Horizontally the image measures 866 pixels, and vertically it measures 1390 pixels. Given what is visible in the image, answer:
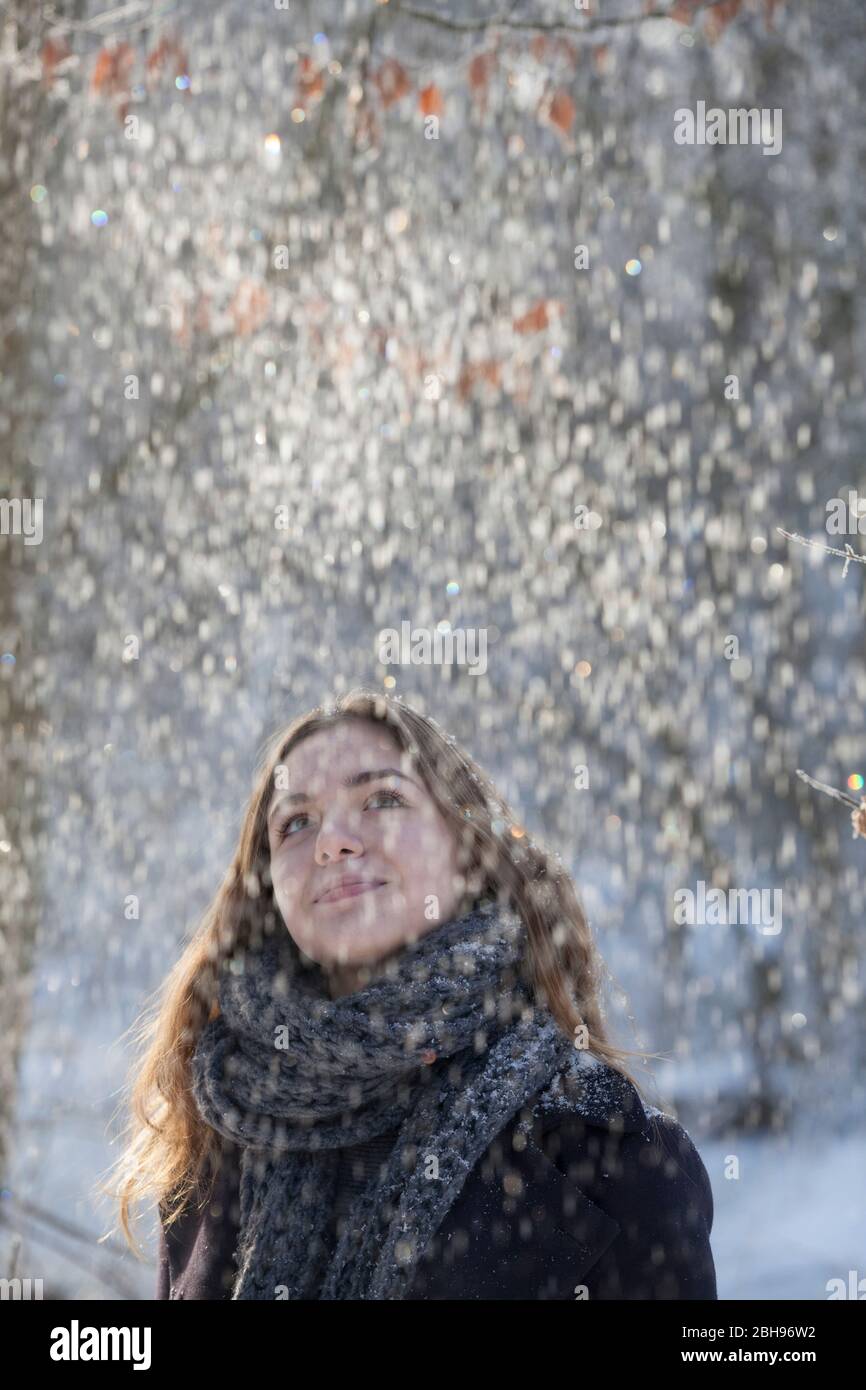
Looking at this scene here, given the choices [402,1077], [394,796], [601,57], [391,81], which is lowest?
[402,1077]

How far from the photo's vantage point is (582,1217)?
4.47ft

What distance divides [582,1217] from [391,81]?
3.83 metres

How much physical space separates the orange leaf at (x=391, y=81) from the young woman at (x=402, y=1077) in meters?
2.72

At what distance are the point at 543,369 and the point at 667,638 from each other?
1.39 metres

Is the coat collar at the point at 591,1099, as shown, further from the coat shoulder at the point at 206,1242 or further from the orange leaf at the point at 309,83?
the orange leaf at the point at 309,83

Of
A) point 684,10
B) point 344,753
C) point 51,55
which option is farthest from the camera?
point 51,55

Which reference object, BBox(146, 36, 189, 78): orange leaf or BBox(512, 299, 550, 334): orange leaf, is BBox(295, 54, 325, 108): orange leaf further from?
BBox(512, 299, 550, 334): orange leaf

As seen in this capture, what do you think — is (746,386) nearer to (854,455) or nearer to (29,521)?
(854,455)

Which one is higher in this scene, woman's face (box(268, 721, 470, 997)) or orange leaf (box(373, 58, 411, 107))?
orange leaf (box(373, 58, 411, 107))

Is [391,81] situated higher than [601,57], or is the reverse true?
[601,57]

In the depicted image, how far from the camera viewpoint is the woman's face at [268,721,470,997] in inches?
59.4

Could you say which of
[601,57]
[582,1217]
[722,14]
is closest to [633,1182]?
[582,1217]

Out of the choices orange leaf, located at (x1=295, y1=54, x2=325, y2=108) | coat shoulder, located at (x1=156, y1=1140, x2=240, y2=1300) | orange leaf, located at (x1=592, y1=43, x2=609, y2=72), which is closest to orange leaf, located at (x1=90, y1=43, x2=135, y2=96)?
orange leaf, located at (x1=295, y1=54, x2=325, y2=108)

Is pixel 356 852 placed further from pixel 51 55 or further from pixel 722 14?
pixel 51 55
